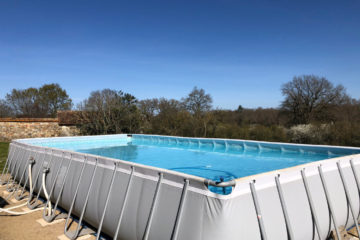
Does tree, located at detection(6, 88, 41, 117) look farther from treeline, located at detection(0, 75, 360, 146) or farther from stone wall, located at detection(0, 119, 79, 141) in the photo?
treeline, located at detection(0, 75, 360, 146)

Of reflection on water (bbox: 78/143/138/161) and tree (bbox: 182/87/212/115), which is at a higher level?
tree (bbox: 182/87/212/115)

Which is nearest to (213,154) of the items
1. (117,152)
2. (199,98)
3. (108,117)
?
(117,152)

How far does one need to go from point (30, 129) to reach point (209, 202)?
18.3 m

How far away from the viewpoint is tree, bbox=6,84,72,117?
98.5 ft

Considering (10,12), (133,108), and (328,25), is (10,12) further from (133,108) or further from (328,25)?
(328,25)

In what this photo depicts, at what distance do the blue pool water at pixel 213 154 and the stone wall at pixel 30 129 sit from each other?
251 inches

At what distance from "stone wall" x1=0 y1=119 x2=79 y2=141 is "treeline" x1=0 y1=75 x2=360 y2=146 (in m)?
1.50

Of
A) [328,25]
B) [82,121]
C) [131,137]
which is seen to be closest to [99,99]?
[82,121]

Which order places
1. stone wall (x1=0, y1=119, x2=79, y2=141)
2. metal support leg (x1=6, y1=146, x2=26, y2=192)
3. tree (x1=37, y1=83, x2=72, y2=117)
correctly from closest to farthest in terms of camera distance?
metal support leg (x1=6, y1=146, x2=26, y2=192) → stone wall (x1=0, y1=119, x2=79, y2=141) → tree (x1=37, y1=83, x2=72, y2=117)

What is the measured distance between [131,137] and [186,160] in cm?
604

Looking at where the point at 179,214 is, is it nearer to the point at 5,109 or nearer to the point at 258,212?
the point at 258,212

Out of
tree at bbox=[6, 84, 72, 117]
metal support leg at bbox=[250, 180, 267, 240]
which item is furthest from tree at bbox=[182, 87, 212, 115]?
metal support leg at bbox=[250, 180, 267, 240]

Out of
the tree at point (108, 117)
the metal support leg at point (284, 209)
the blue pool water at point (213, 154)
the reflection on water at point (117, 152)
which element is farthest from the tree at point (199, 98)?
the metal support leg at point (284, 209)

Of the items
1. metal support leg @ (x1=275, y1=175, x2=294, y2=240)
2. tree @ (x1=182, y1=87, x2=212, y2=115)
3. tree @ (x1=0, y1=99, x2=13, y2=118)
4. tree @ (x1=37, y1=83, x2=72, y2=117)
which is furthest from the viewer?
tree @ (x1=37, y1=83, x2=72, y2=117)
